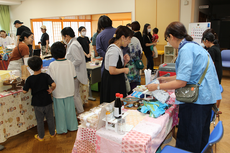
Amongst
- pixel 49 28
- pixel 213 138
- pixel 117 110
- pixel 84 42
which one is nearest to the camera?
pixel 213 138

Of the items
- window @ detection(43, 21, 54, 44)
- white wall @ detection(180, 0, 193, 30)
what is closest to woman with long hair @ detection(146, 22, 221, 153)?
white wall @ detection(180, 0, 193, 30)

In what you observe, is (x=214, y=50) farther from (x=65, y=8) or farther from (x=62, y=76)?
(x=65, y=8)

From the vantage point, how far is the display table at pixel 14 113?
243 centimetres

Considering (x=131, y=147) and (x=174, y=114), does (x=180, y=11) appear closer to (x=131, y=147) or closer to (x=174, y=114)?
(x=174, y=114)

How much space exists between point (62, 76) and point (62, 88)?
7.0 inches

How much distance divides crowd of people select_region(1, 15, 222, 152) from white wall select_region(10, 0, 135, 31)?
8.82 ft

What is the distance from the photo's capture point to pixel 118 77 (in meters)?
2.34

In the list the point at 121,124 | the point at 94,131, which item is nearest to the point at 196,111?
the point at 121,124

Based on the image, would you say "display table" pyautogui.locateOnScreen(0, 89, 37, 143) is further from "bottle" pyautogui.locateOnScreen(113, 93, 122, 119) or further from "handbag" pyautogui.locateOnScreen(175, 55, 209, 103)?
"handbag" pyautogui.locateOnScreen(175, 55, 209, 103)

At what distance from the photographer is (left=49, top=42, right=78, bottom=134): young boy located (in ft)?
8.41

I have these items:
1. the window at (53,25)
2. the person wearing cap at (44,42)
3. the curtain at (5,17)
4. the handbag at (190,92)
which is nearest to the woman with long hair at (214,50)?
the handbag at (190,92)

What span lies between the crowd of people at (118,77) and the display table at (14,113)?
0.97ft

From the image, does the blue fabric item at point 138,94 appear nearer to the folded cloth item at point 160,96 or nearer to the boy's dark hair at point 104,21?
the folded cloth item at point 160,96

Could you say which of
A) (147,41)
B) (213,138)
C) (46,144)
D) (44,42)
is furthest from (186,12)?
(44,42)
